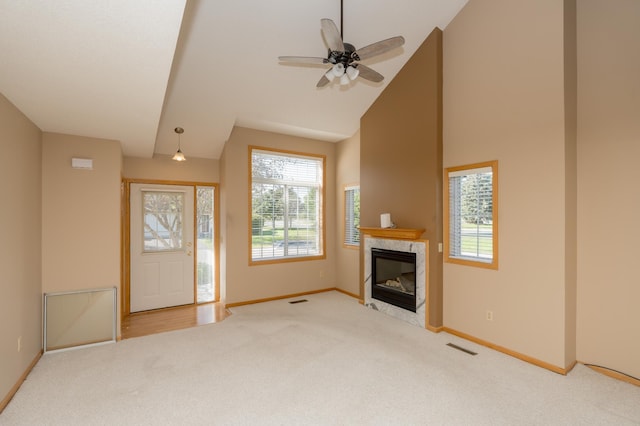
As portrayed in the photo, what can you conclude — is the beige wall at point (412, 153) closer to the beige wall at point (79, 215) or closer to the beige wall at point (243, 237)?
the beige wall at point (243, 237)

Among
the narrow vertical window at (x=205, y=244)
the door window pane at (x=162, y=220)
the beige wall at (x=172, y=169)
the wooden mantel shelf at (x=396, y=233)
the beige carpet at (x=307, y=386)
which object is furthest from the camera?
the narrow vertical window at (x=205, y=244)

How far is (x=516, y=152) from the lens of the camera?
3.26 m

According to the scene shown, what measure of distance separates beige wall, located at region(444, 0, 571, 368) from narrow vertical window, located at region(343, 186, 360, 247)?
83.3 inches

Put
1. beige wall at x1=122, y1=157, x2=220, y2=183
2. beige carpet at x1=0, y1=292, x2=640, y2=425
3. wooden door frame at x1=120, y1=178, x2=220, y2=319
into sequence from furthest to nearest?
beige wall at x1=122, y1=157, x2=220, y2=183, wooden door frame at x1=120, y1=178, x2=220, y2=319, beige carpet at x1=0, y1=292, x2=640, y2=425

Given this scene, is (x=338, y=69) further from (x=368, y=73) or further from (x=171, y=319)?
(x=171, y=319)

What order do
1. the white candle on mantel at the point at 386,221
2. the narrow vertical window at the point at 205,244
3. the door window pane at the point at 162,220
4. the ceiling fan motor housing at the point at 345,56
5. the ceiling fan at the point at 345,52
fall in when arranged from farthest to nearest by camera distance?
the narrow vertical window at the point at 205,244, the door window pane at the point at 162,220, the white candle on mantel at the point at 386,221, the ceiling fan motor housing at the point at 345,56, the ceiling fan at the point at 345,52

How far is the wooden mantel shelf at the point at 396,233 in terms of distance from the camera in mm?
4081

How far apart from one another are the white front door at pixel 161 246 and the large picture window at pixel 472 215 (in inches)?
163

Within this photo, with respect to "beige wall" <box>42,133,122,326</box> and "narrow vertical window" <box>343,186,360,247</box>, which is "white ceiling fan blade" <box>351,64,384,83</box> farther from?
"beige wall" <box>42,133,122,326</box>

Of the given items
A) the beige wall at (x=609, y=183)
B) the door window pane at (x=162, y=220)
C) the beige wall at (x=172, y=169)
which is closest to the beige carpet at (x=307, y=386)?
the beige wall at (x=609, y=183)

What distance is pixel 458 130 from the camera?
3.83 m

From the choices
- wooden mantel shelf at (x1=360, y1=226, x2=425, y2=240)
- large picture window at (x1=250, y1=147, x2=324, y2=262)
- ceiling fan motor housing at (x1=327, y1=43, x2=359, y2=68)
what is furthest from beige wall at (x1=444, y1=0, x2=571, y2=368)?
large picture window at (x1=250, y1=147, x2=324, y2=262)

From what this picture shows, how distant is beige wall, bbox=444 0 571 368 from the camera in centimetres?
296

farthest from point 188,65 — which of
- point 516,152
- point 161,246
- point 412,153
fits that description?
point 516,152
